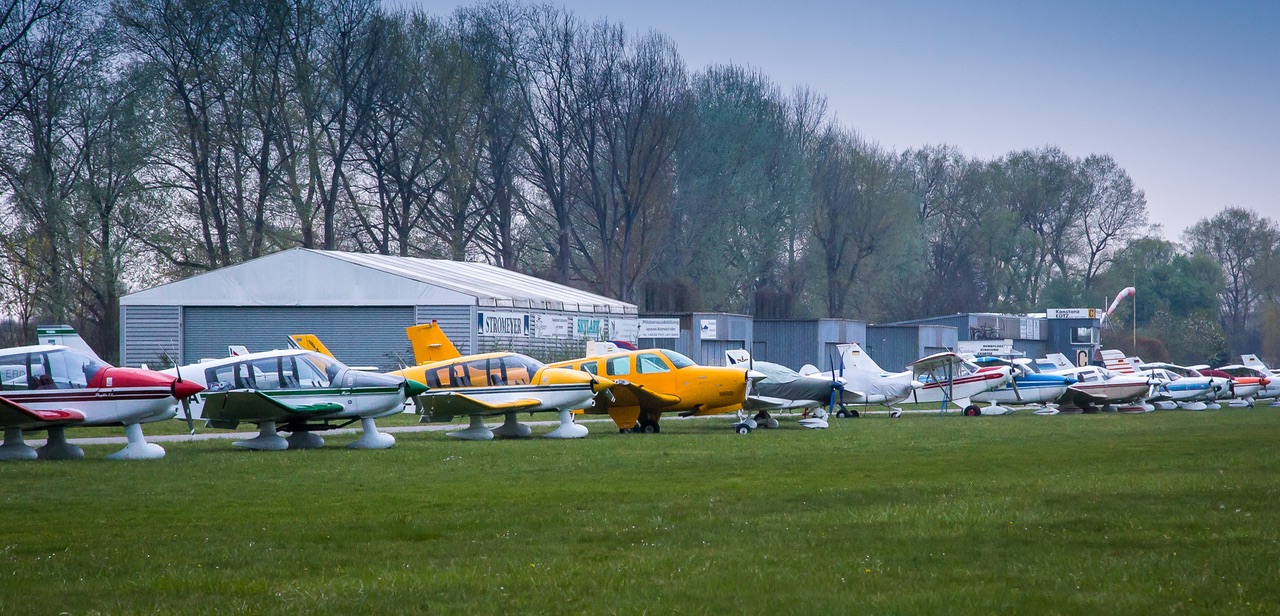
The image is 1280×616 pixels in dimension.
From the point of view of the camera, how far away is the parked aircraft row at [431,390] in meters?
16.5

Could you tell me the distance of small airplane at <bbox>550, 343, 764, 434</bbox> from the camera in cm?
2419

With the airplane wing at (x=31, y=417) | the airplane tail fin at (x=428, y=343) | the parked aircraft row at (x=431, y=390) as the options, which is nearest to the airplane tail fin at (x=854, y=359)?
the parked aircraft row at (x=431, y=390)

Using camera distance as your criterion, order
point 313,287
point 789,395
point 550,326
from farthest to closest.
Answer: point 550,326
point 313,287
point 789,395

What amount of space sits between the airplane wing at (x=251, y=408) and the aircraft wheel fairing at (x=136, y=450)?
1197 millimetres

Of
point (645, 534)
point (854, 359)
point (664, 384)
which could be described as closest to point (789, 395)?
point (664, 384)

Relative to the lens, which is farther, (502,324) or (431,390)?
(502,324)

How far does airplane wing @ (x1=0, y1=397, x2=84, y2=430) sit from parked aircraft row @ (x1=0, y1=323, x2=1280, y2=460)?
2 centimetres

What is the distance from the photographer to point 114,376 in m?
16.6

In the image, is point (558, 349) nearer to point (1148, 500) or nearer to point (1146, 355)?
point (1148, 500)

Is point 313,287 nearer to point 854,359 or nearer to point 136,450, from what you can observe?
point 854,359

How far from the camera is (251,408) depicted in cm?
1805

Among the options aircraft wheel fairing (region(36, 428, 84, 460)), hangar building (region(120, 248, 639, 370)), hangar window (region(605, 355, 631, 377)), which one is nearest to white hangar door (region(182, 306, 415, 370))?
hangar building (region(120, 248, 639, 370))

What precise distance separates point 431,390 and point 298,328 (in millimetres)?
16254

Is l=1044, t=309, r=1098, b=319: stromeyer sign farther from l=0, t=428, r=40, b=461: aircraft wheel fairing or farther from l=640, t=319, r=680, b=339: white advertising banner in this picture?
l=0, t=428, r=40, b=461: aircraft wheel fairing
